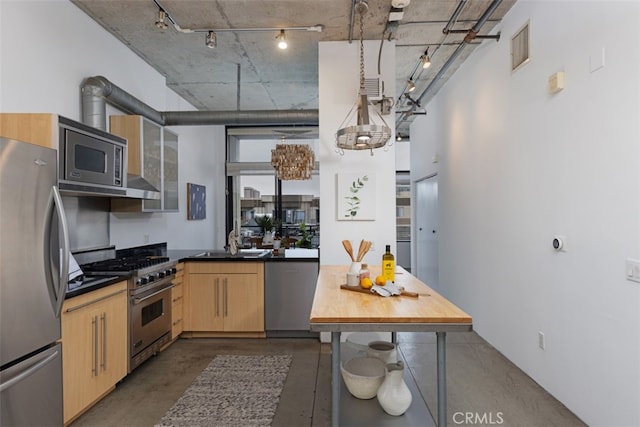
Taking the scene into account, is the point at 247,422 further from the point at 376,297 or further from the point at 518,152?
the point at 518,152

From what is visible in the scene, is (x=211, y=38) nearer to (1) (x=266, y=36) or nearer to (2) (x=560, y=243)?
(1) (x=266, y=36)

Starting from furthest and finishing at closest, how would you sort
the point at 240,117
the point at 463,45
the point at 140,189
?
the point at 240,117 → the point at 463,45 → the point at 140,189

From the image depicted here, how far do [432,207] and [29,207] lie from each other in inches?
213

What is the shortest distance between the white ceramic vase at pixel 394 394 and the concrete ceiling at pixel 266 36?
2859 mm

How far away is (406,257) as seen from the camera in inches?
318

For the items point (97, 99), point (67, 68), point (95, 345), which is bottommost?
point (95, 345)

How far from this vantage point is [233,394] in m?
2.71

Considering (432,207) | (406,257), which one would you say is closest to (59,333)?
(432,207)

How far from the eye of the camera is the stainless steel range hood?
10.5 feet

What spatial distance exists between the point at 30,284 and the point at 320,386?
7.01ft

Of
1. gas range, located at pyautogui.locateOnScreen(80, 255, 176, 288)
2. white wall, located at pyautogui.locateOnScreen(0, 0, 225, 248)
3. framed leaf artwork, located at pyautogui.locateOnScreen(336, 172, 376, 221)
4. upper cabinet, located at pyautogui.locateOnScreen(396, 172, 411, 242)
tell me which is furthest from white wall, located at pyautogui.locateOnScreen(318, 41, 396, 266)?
upper cabinet, located at pyautogui.locateOnScreen(396, 172, 411, 242)

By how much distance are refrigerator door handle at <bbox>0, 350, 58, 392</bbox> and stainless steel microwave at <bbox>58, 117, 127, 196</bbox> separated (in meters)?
1.09

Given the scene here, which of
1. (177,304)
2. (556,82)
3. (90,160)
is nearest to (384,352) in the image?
(556,82)

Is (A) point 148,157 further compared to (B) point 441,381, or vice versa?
(A) point 148,157
